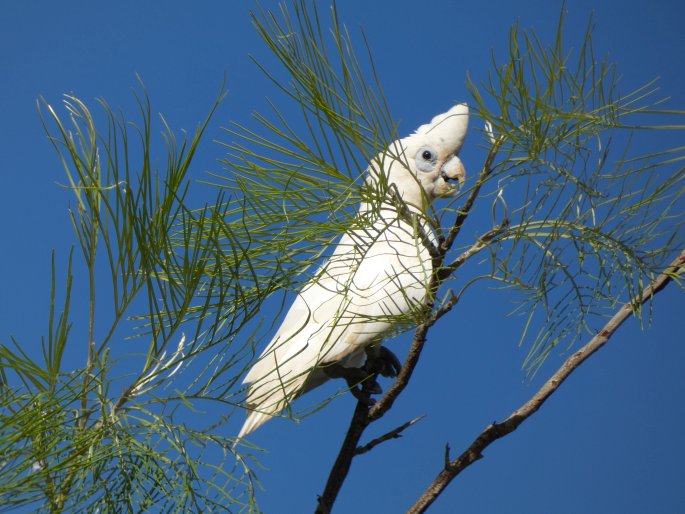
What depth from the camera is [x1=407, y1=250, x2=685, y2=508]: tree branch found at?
1.13 meters

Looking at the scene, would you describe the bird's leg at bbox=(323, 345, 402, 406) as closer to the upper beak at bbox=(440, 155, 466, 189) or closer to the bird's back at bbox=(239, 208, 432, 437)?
the bird's back at bbox=(239, 208, 432, 437)

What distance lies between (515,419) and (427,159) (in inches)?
16.2

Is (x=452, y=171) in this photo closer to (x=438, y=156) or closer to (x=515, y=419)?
(x=438, y=156)

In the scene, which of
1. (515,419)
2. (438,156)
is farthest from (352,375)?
(438,156)

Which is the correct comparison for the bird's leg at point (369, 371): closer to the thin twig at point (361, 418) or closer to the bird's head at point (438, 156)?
the thin twig at point (361, 418)

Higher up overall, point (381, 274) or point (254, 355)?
point (381, 274)

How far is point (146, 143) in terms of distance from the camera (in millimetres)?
714

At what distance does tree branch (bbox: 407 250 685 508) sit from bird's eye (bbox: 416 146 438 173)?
366 mm

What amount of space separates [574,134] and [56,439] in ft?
1.84

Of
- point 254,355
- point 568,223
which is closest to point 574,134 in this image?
point 568,223

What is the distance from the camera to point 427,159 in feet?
4.47

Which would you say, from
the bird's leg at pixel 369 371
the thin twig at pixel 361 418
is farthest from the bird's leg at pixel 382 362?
the thin twig at pixel 361 418

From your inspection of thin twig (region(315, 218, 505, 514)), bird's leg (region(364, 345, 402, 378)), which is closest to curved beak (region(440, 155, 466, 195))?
bird's leg (region(364, 345, 402, 378))

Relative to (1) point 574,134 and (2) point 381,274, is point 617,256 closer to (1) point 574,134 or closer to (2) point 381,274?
(1) point 574,134
